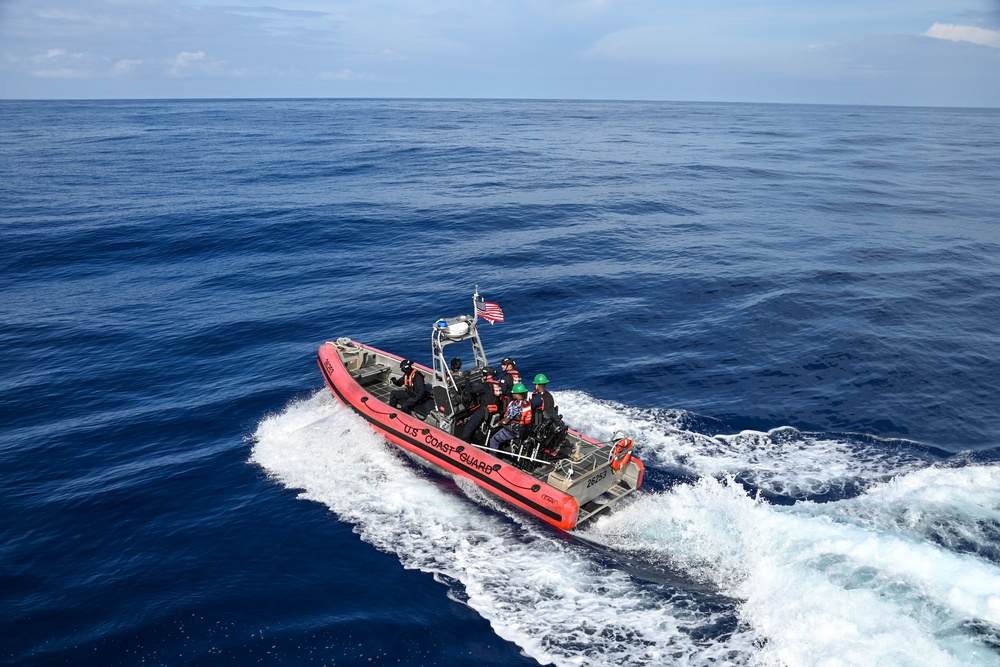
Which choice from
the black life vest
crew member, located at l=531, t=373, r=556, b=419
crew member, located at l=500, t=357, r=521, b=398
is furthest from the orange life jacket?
crew member, located at l=500, t=357, r=521, b=398

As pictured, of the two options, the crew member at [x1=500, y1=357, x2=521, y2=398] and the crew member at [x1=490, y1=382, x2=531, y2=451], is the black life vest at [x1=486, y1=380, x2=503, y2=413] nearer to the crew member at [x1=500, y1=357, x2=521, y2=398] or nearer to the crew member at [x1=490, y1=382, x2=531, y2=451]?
the crew member at [x1=500, y1=357, x2=521, y2=398]

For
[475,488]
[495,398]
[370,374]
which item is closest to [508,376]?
[495,398]

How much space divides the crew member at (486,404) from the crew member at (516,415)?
2.04 feet

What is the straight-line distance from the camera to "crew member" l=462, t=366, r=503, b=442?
1560cm

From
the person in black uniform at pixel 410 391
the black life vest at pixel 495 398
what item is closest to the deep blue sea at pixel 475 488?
the person in black uniform at pixel 410 391

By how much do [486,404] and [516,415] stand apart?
112cm

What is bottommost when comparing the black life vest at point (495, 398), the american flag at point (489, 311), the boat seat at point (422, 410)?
the boat seat at point (422, 410)

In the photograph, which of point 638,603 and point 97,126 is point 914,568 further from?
point 97,126

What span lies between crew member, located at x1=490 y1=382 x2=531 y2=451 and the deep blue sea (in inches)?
73.1

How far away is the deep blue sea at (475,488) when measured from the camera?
11.0 meters

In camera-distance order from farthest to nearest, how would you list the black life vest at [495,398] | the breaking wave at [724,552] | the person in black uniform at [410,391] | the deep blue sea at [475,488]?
the person in black uniform at [410,391]
the black life vest at [495,398]
the deep blue sea at [475,488]
the breaking wave at [724,552]

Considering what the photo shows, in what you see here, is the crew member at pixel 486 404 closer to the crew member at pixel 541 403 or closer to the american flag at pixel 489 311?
the crew member at pixel 541 403

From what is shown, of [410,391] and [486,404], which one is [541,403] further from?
[410,391]

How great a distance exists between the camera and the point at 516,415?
1482 centimetres
